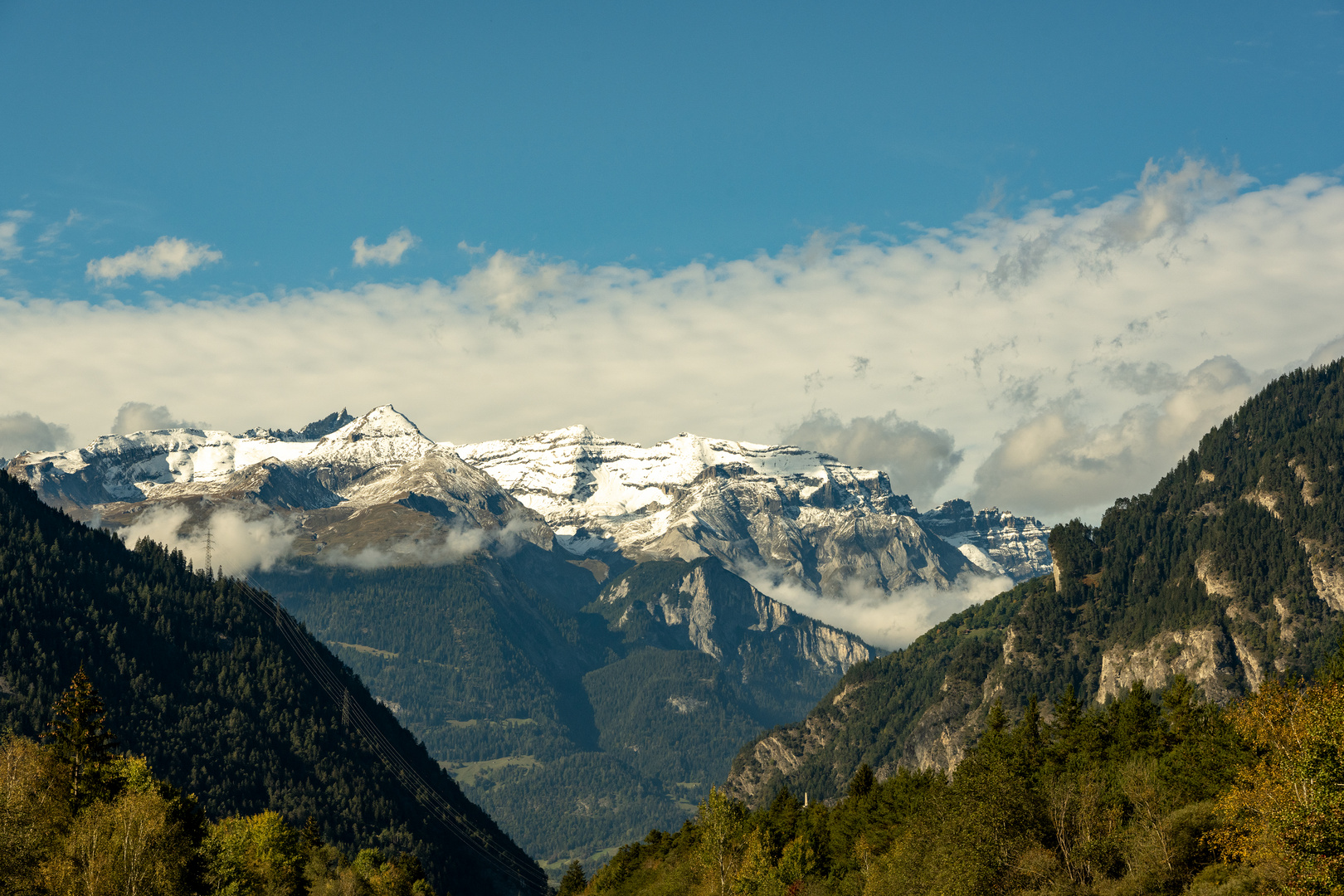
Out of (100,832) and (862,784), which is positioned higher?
(100,832)

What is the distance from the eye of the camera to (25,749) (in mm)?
116938

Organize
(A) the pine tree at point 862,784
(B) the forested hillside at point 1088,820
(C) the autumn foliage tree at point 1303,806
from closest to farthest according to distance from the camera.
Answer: (C) the autumn foliage tree at point 1303,806, (B) the forested hillside at point 1088,820, (A) the pine tree at point 862,784

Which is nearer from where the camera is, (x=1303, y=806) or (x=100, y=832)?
(x=1303, y=806)

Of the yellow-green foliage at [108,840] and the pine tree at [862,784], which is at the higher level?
the yellow-green foliage at [108,840]

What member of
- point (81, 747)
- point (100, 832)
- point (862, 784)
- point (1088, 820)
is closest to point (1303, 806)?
point (1088, 820)

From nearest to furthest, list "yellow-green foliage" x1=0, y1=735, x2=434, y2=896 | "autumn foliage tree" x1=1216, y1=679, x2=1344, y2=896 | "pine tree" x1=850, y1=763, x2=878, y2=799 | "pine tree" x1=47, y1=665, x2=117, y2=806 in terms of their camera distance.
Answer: "autumn foliage tree" x1=1216, y1=679, x2=1344, y2=896
"yellow-green foliage" x1=0, y1=735, x2=434, y2=896
"pine tree" x1=47, y1=665, x2=117, y2=806
"pine tree" x1=850, y1=763, x2=878, y2=799

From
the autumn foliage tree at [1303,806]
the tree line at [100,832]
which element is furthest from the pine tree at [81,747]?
the autumn foliage tree at [1303,806]

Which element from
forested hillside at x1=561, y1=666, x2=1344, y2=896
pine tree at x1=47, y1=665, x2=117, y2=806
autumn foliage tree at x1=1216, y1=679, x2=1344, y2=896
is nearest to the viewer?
autumn foliage tree at x1=1216, y1=679, x2=1344, y2=896

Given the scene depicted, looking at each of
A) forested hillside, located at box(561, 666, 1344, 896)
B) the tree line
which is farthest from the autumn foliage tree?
the tree line

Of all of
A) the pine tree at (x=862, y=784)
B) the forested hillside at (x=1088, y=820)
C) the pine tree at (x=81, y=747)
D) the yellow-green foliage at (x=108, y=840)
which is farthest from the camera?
the pine tree at (x=862, y=784)

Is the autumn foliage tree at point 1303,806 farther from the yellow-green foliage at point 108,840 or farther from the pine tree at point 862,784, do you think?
the pine tree at point 862,784

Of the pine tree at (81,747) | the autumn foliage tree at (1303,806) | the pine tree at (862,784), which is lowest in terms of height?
the pine tree at (862,784)

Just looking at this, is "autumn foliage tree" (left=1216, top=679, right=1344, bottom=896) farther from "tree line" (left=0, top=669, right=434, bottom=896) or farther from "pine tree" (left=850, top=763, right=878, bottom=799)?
"pine tree" (left=850, top=763, right=878, bottom=799)

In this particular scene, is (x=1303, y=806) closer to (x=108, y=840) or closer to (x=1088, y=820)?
(x=1088, y=820)
